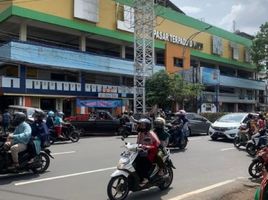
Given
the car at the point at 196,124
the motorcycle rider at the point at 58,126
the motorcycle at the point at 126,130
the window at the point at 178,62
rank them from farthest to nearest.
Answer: the window at the point at 178,62 < the car at the point at 196,124 < the motorcycle at the point at 126,130 < the motorcycle rider at the point at 58,126

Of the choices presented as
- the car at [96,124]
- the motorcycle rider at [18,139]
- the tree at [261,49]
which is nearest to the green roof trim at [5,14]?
the car at [96,124]

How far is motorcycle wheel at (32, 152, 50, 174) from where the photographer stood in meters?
10.7

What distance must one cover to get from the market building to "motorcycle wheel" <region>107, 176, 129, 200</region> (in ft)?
75.1

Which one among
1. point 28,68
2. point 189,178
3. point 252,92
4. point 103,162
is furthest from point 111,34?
point 252,92

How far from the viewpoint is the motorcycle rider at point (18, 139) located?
1009cm

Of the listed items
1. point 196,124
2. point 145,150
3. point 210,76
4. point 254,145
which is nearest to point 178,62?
point 210,76

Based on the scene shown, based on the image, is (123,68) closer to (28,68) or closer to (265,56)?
(28,68)

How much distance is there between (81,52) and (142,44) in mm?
5448

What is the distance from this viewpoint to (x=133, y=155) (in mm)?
7969

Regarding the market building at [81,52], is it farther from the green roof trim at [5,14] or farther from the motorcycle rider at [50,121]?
the motorcycle rider at [50,121]

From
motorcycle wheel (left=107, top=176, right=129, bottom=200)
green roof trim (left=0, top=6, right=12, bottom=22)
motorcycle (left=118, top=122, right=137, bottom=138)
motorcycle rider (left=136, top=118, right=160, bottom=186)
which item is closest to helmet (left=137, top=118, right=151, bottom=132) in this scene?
motorcycle rider (left=136, top=118, right=160, bottom=186)

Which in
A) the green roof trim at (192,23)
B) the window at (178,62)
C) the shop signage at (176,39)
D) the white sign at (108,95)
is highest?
the green roof trim at (192,23)

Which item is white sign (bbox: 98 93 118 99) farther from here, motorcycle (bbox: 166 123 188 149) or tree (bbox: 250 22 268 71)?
tree (bbox: 250 22 268 71)

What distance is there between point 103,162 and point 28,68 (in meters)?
20.7
